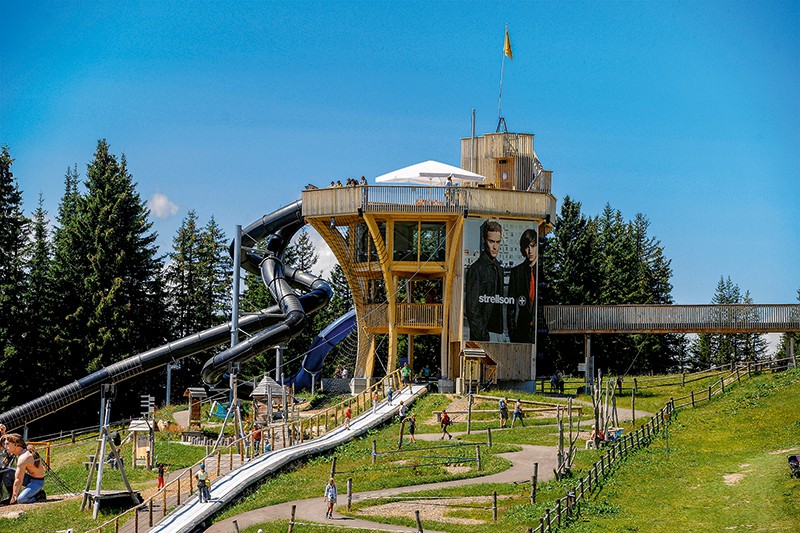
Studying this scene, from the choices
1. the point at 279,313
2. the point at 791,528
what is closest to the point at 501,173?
the point at 279,313

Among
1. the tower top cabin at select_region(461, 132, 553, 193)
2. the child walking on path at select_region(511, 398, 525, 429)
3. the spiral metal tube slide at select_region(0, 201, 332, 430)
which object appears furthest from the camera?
the tower top cabin at select_region(461, 132, 553, 193)

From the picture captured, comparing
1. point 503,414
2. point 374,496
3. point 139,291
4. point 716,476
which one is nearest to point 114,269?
point 139,291

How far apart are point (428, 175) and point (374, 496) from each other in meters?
27.1

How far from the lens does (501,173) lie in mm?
69438

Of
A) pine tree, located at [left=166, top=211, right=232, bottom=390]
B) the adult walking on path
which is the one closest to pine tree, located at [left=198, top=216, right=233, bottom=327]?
pine tree, located at [left=166, top=211, right=232, bottom=390]

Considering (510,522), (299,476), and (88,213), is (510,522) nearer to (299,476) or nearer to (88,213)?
(299,476)

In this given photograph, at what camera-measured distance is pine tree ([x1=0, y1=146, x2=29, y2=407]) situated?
7312cm

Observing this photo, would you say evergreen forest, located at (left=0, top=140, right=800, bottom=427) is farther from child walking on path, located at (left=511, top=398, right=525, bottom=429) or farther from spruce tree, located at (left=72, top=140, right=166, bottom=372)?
child walking on path, located at (left=511, top=398, right=525, bottom=429)

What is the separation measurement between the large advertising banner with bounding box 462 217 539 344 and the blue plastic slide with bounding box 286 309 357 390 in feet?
37.2

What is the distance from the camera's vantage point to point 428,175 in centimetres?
6388

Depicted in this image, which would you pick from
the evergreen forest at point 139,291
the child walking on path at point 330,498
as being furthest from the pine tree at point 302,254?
the child walking on path at point 330,498

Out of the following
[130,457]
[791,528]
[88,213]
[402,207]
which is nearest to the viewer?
[791,528]

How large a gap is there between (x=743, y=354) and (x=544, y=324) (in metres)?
43.7

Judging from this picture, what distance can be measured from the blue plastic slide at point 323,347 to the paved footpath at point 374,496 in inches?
1005
